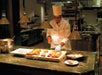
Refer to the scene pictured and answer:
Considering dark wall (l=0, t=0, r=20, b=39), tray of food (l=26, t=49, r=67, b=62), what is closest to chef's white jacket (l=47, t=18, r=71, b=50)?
tray of food (l=26, t=49, r=67, b=62)

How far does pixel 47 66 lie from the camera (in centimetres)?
289

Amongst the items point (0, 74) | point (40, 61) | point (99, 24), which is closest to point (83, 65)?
point (40, 61)

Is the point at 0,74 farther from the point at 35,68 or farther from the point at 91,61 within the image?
the point at 91,61

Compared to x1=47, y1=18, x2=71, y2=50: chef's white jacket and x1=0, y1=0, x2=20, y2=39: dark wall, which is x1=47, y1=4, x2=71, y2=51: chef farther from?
x1=0, y1=0, x2=20, y2=39: dark wall

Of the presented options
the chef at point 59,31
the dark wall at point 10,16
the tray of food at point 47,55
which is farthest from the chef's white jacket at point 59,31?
the dark wall at point 10,16

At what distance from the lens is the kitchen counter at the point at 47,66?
2.70m

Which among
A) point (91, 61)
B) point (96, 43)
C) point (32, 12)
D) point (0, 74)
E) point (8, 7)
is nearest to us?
point (91, 61)

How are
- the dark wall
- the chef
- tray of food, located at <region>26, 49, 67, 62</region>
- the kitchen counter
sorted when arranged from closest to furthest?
the kitchen counter
tray of food, located at <region>26, 49, 67, 62</region>
the chef
the dark wall

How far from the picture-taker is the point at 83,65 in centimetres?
289

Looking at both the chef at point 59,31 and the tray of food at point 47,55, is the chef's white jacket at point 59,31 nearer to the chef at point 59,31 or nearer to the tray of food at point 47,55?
the chef at point 59,31

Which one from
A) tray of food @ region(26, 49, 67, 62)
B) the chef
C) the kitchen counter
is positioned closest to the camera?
the kitchen counter

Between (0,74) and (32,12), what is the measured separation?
570 centimetres

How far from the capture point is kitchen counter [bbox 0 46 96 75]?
8.86 ft

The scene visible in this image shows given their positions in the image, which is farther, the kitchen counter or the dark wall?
the dark wall
